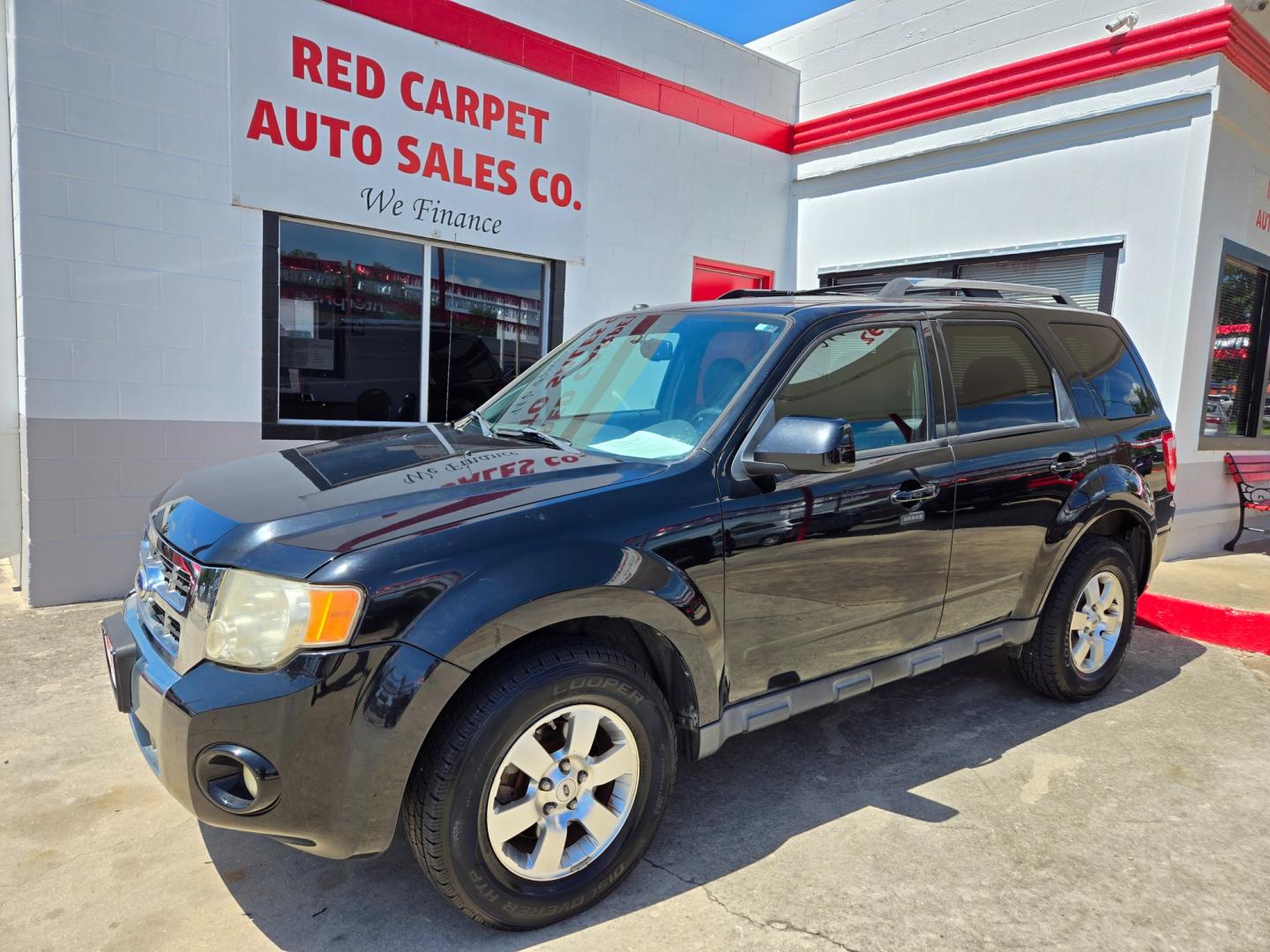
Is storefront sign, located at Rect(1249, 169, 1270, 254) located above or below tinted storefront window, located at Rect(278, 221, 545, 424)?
above

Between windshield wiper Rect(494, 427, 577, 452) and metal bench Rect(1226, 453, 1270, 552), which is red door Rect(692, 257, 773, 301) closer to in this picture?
metal bench Rect(1226, 453, 1270, 552)

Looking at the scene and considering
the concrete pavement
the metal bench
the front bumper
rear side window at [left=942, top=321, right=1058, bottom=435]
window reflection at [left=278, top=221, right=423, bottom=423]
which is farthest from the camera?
the metal bench

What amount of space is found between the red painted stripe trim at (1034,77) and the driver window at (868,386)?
5.55 metres

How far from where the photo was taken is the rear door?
347 centimetres

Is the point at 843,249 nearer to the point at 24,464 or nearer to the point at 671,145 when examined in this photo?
the point at 671,145

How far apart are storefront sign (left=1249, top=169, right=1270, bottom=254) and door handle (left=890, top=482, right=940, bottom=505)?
6.66 metres

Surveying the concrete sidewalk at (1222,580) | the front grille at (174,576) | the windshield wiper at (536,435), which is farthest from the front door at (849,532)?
the concrete sidewalk at (1222,580)

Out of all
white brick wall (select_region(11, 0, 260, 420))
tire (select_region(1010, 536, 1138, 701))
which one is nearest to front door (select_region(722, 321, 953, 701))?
tire (select_region(1010, 536, 1138, 701))

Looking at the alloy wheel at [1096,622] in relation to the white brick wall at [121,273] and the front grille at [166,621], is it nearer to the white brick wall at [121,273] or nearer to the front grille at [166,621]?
the front grille at [166,621]

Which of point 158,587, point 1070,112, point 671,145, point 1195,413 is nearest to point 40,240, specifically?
point 158,587

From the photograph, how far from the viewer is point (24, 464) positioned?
5.31m

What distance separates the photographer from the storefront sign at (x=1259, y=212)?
7.63m

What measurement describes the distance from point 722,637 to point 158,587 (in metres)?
1.73

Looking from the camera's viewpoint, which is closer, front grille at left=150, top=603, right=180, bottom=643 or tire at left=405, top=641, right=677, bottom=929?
tire at left=405, top=641, right=677, bottom=929
